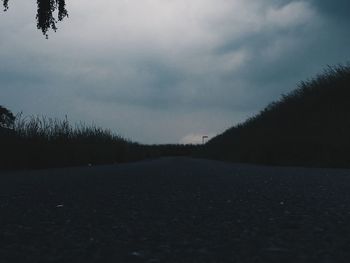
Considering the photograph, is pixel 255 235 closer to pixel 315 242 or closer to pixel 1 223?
pixel 315 242

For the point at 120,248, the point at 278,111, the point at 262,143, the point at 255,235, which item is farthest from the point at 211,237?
the point at 278,111

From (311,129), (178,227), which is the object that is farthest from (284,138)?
(178,227)

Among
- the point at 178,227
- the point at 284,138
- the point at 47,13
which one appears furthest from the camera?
the point at 284,138

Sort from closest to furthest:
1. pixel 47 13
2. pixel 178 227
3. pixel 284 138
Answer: pixel 178 227 < pixel 47 13 < pixel 284 138

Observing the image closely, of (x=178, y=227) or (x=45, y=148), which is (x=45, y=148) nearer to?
(x=45, y=148)

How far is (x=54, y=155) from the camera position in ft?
45.5

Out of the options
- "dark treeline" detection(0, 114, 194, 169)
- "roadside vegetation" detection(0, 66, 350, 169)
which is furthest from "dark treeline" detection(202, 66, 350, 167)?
"dark treeline" detection(0, 114, 194, 169)

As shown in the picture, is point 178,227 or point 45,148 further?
point 45,148

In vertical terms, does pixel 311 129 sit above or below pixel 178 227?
above

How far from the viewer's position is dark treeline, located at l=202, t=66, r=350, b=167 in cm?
1241

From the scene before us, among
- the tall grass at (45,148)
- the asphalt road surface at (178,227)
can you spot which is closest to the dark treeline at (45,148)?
the tall grass at (45,148)

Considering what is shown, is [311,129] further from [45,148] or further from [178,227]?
[178,227]

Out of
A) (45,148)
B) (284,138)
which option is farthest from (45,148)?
(284,138)

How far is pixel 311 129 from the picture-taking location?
14422 millimetres
